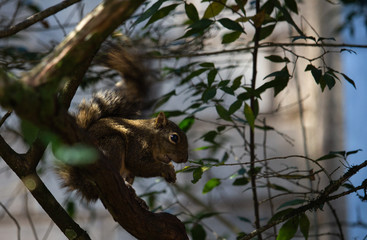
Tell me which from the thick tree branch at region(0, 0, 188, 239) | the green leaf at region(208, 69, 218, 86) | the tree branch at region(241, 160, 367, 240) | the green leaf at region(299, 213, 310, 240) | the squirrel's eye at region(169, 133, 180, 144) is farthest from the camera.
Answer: the squirrel's eye at region(169, 133, 180, 144)

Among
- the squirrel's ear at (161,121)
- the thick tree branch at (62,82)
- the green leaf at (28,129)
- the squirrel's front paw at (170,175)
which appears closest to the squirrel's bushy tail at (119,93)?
the squirrel's ear at (161,121)

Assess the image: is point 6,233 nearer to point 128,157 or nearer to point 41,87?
point 128,157

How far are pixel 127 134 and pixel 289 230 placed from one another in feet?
1.99

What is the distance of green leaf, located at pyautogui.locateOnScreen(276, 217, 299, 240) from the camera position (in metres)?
1.33

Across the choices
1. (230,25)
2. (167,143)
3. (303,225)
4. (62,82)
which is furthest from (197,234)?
(62,82)

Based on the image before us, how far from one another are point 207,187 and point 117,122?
1.21ft

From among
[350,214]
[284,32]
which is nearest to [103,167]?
[350,214]

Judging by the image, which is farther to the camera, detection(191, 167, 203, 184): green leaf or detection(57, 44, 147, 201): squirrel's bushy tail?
detection(57, 44, 147, 201): squirrel's bushy tail

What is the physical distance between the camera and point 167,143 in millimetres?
1682

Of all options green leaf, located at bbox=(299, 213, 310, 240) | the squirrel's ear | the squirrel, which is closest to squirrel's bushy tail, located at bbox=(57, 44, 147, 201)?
the squirrel

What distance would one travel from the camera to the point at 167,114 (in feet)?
5.73

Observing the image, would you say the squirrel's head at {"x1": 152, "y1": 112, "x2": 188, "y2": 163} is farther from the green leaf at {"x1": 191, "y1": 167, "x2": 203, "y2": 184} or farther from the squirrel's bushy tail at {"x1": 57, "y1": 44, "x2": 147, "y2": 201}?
the green leaf at {"x1": 191, "y1": 167, "x2": 203, "y2": 184}

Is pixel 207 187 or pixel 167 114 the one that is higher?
pixel 167 114

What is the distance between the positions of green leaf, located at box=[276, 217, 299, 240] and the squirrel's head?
0.47 m
